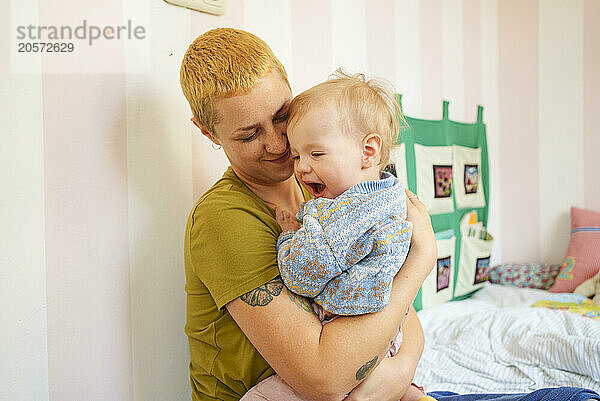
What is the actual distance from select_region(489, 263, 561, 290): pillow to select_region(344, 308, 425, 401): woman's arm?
69.0 inches

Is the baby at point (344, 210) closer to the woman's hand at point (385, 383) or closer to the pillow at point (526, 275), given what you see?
the woman's hand at point (385, 383)

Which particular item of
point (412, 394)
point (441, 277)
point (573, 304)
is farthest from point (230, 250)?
point (573, 304)

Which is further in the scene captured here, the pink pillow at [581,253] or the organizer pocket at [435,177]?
the pink pillow at [581,253]

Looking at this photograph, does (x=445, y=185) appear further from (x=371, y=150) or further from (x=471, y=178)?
(x=371, y=150)

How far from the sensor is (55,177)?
1247mm

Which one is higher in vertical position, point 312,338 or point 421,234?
point 421,234

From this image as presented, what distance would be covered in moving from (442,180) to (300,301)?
1589 mm

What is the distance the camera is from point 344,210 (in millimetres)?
1120

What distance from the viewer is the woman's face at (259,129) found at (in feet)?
3.95

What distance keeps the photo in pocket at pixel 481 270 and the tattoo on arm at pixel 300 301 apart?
1.84 meters

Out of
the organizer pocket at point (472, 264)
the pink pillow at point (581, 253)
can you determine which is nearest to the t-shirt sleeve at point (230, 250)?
the organizer pocket at point (472, 264)

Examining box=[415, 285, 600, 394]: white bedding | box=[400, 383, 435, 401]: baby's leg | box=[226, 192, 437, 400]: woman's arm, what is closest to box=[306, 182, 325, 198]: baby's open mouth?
box=[226, 192, 437, 400]: woman's arm

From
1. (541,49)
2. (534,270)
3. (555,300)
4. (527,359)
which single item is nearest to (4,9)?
(527,359)

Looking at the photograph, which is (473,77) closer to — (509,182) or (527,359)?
(509,182)
